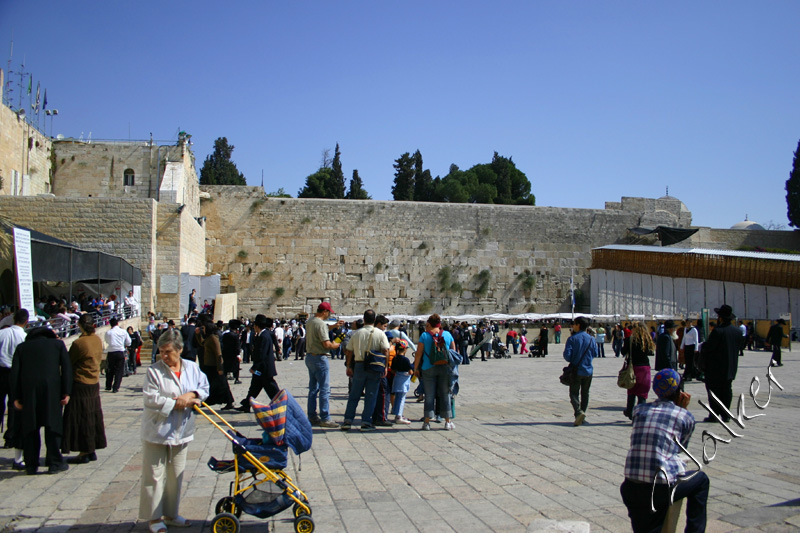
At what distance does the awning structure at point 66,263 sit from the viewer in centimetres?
1181

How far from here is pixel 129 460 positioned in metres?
5.53

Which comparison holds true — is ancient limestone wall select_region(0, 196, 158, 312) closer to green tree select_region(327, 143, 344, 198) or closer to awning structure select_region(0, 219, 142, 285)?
awning structure select_region(0, 219, 142, 285)

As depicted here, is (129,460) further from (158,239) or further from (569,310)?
(569,310)

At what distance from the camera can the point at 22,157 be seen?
1927cm

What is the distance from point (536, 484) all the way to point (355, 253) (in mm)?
21057

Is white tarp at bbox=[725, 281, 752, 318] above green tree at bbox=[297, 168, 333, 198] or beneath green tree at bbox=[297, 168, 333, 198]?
beneath

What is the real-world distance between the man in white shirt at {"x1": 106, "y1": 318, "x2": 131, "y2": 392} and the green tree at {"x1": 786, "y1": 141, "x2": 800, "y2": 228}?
40.4 meters

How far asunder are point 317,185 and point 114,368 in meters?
38.3

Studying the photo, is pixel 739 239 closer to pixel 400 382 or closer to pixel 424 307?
pixel 424 307

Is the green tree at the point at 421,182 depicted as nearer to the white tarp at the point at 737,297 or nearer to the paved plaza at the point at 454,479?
the white tarp at the point at 737,297

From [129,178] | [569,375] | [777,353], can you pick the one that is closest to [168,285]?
[129,178]

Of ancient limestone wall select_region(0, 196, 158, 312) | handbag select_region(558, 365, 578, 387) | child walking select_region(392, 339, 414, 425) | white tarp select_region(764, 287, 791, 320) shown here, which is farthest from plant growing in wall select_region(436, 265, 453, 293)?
handbag select_region(558, 365, 578, 387)

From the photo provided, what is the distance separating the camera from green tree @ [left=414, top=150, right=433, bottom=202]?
46.2 metres

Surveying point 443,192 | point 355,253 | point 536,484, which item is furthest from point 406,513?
point 443,192
